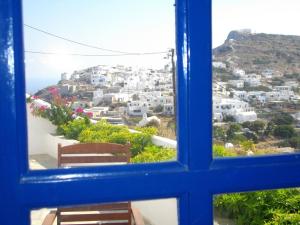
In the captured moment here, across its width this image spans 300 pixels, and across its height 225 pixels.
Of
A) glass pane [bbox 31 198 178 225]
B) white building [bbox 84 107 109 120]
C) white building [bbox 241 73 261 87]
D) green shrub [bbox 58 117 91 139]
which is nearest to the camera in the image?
white building [bbox 241 73 261 87]

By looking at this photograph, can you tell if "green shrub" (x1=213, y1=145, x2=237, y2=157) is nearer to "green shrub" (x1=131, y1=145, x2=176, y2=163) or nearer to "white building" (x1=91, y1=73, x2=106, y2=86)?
"green shrub" (x1=131, y1=145, x2=176, y2=163)

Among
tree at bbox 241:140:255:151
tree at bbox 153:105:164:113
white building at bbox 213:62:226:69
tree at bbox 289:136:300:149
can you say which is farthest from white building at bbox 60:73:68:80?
tree at bbox 289:136:300:149

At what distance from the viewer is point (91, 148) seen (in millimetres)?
1819

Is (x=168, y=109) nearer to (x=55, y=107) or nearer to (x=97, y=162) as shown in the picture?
(x=55, y=107)

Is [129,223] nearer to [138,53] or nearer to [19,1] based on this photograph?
[138,53]

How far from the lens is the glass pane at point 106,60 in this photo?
0.77 meters

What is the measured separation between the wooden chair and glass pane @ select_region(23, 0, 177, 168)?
27.5 inches

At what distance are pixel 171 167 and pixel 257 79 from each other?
1.24ft

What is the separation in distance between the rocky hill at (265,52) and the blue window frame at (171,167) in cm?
25

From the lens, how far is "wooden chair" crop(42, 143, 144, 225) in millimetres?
1678

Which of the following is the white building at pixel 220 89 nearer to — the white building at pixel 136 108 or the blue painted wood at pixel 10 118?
the white building at pixel 136 108

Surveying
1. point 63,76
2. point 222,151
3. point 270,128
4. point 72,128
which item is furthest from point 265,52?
point 72,128

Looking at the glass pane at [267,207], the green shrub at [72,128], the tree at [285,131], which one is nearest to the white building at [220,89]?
the tree at [285,131]

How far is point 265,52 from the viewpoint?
0.94 metres
